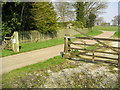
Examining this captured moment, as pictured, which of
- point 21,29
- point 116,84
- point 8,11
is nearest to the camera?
point 116,84

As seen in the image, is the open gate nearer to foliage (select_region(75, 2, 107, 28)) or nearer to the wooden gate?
the wooden gate

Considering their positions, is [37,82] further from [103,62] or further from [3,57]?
[3,57]

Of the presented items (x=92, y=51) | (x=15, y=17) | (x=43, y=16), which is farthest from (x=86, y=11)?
(x=92, y=51)

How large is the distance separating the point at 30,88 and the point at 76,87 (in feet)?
4.95

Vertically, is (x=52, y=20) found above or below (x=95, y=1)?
below

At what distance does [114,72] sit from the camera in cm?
609

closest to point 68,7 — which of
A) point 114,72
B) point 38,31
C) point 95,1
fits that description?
point 95,1

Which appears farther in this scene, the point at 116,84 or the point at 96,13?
the point at 96,13

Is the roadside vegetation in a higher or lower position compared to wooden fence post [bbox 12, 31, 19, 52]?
lower

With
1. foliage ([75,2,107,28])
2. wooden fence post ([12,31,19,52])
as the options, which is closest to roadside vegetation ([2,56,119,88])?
wooden fence post ([12,31,19,52])

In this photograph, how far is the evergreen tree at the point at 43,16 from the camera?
1719 centimetres

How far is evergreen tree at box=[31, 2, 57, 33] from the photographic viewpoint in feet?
56.4

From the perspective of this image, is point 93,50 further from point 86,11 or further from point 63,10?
point 86,11

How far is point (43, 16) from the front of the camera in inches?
706
